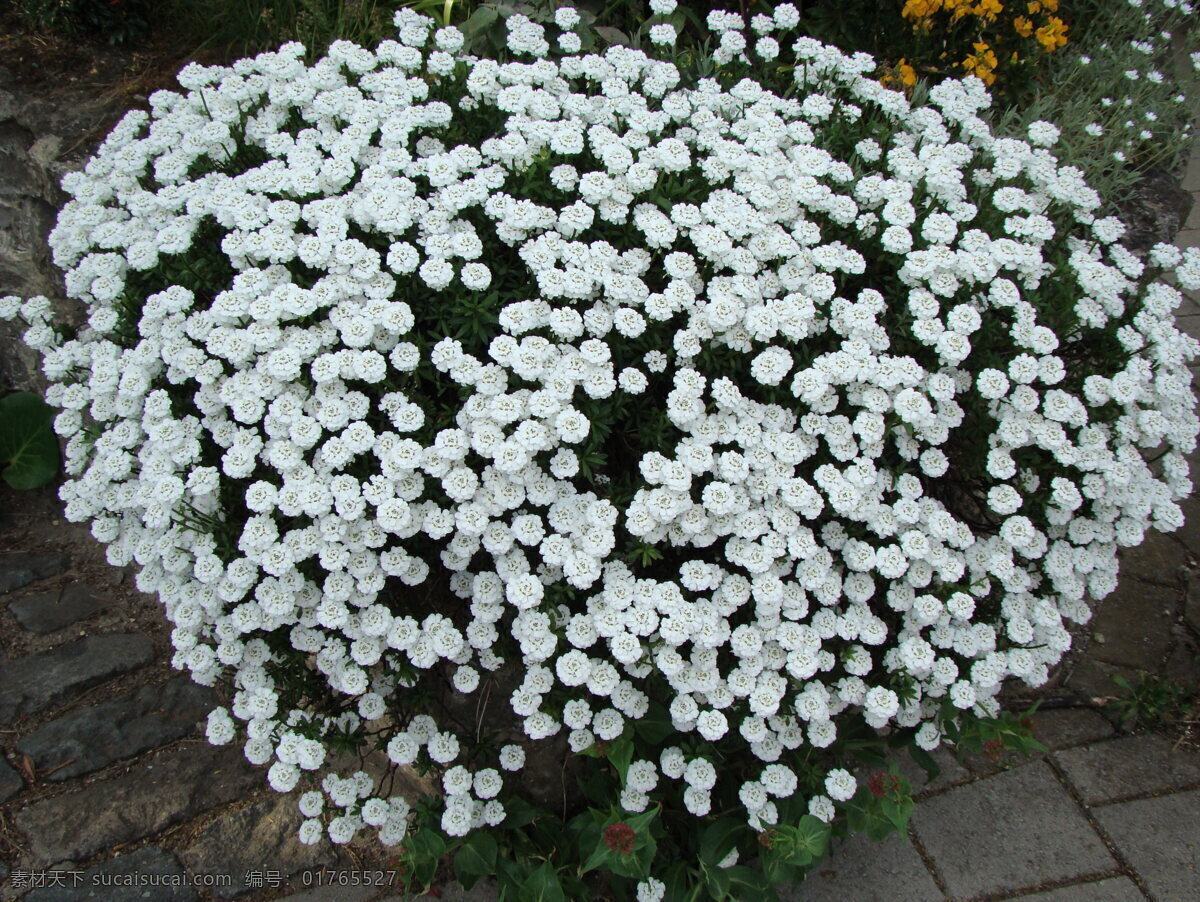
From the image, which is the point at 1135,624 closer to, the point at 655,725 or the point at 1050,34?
the point at 655,725

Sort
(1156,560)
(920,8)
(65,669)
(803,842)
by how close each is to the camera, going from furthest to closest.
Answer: (920,8) → (1156,560) → (65,669) → (803,842)

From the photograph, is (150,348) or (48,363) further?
(48,363)

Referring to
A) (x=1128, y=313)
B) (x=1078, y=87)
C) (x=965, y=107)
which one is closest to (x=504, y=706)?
(x=1128, y=313)

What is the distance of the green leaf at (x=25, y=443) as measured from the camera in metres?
3.11

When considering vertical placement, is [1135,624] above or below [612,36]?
below

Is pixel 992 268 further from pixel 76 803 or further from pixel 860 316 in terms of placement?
pixel 76 803

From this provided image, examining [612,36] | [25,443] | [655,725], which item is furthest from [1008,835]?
[25,443]

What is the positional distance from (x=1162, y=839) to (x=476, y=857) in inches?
76.2

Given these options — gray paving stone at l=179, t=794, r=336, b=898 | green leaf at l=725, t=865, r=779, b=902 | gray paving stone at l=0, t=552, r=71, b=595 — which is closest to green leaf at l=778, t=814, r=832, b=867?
green leaf at l=725, t=865, r=779, b=902

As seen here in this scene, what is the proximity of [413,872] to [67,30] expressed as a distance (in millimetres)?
3775

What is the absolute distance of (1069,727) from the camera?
2.74 meters

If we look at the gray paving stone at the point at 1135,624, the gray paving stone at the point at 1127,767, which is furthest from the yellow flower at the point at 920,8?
the gray paving stone at the point at 1127,767

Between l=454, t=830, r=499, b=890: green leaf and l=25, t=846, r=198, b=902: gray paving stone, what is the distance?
2.47 ft

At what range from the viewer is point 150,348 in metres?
2.15
